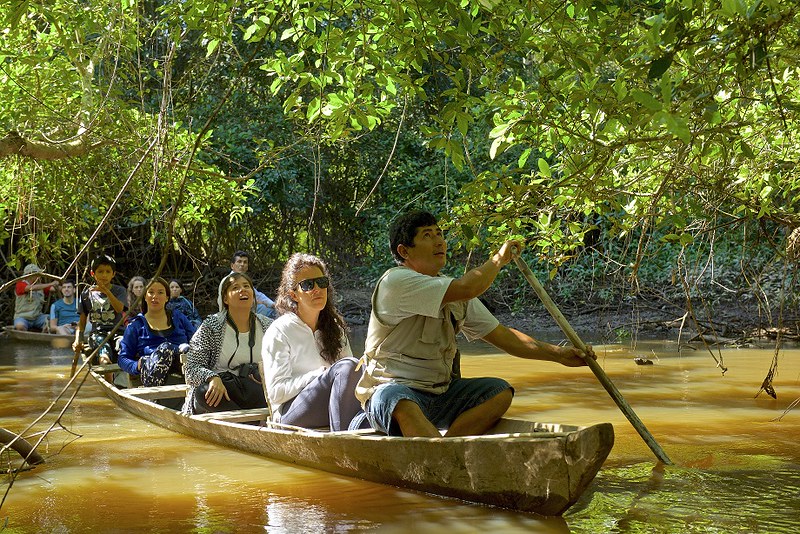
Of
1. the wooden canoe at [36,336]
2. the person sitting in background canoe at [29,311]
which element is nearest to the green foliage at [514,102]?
the wooden canoe at [36,336]

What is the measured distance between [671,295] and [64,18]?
972 centimetres

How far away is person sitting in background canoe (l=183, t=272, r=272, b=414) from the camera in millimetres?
6227

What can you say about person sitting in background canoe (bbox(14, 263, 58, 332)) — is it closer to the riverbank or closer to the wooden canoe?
the wooden canoe

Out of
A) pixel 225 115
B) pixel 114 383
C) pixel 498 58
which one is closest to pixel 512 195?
pixel 498 58

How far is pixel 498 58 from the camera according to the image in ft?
14.8

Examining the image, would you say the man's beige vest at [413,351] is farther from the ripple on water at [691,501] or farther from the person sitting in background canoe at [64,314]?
the person sitting in background canoe at [64,314]

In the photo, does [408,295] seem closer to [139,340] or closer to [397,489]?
[397,489]

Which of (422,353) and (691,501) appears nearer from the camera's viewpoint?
(691,501)

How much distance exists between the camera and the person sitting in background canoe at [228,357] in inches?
245

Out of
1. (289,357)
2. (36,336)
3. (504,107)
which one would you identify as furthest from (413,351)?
(36,336)

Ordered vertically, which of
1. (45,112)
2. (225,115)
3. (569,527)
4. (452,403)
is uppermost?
(225,115)

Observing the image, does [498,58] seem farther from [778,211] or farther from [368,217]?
[368,217]

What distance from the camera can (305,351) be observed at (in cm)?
548

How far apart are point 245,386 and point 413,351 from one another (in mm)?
2047
